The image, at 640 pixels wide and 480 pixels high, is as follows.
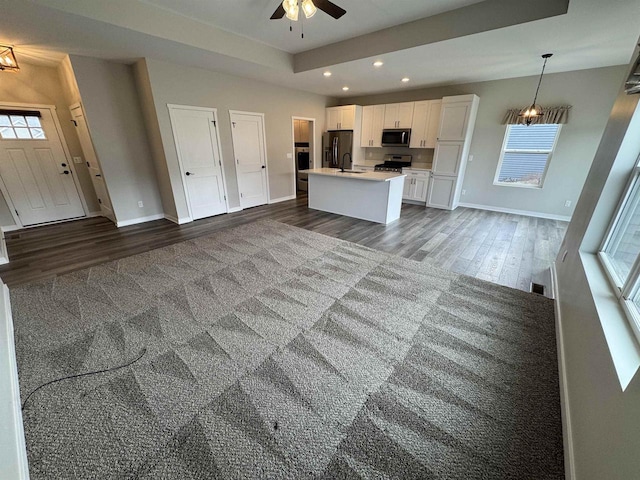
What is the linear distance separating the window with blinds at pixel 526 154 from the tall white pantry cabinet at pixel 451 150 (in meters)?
0.74

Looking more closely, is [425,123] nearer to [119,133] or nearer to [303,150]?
[303,150]

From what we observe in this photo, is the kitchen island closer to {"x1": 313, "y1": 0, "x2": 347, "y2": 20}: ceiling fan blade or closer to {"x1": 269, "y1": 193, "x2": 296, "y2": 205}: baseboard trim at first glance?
{"x1": 269, "y1": 193, "x2": 296, "y2": 205}: baseboard trim

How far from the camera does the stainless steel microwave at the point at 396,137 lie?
241 inches

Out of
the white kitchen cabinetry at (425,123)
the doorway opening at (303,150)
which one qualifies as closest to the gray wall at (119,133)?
the doorway opening at (303,150)

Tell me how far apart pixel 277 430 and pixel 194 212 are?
4578 mm

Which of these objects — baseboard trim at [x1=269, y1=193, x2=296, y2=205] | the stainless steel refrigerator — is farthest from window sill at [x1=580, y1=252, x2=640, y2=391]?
the stainless steel refrigerator

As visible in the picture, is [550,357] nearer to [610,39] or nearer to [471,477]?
[471,477]

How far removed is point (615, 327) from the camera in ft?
3.97

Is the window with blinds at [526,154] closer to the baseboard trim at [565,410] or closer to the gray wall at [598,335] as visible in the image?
the gray wall at [598,335]

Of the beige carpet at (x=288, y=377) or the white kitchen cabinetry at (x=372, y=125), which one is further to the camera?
the white kitchen cabinetry at (x=372, y=125)

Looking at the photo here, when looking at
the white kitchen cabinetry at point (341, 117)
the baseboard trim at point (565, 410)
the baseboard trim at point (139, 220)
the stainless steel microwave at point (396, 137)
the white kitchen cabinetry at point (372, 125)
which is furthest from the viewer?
the white kitchen cabinetry at point (341, 117)

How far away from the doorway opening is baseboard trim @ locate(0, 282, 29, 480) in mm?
5800

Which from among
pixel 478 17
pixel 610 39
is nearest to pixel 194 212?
pixel 478 17

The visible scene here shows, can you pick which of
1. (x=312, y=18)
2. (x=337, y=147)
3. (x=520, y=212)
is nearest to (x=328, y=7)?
(x=312, y=18)
